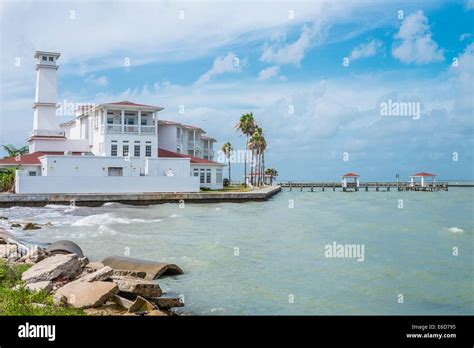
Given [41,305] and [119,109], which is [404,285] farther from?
[119,109]

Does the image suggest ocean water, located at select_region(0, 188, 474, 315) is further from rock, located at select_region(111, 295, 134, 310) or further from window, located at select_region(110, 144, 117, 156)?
window, located at select_region(110, 144, 117, 156)

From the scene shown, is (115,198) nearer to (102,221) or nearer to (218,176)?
(102,221)

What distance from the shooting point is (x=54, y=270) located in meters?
9.26

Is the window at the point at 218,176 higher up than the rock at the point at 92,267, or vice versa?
the window at the point at 218,176

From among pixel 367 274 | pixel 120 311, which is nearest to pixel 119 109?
pixel 367 274

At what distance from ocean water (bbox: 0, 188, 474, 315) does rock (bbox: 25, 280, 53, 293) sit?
2.34 metres

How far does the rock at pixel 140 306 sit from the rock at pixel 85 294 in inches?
18.3

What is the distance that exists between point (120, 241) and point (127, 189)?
22.9m

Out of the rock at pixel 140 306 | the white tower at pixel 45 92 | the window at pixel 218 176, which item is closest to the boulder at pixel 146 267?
the rock at pixel 140 306

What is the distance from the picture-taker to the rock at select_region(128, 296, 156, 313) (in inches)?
318

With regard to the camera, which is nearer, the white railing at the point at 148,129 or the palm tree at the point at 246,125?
the white railing at the point at 148,129

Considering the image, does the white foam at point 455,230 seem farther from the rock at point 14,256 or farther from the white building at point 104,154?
the white building at point 104,154

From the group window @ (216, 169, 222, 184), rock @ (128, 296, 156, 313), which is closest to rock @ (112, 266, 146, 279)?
rock @ (128, 296, 156, 313)

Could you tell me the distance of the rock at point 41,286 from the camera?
8.10 meters
